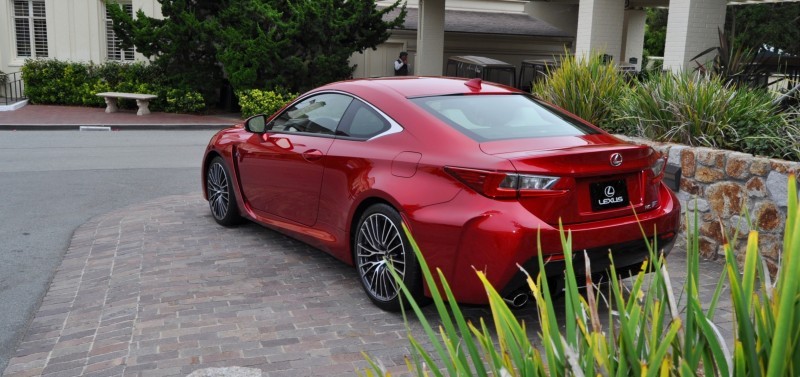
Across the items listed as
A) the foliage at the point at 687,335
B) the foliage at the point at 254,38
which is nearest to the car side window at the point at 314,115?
the foliage at the point at 687,335

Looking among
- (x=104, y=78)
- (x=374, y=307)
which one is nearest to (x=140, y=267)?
(x=374, y=307)

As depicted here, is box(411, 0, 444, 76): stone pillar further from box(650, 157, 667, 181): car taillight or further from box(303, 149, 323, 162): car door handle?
box(650, 157, 667, 181): car taillight

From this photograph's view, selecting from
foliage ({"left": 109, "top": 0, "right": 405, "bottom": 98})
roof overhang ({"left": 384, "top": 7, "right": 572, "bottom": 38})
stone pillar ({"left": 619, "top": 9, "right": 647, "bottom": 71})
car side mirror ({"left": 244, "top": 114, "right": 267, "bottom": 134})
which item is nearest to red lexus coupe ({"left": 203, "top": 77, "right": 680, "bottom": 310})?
car side mirror ({"left": 244, "top": 114, "right": 267, "bottom": 134})

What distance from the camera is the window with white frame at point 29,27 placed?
A: 2500cm

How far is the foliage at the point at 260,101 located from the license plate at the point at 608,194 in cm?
1649

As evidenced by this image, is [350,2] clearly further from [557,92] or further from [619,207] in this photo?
[619,207]

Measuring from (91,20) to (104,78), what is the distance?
2.86m

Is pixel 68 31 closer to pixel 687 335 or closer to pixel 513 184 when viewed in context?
pixel 513 184

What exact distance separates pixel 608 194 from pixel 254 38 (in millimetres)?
17998

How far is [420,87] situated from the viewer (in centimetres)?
547

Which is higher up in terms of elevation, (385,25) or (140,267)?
(385,25)

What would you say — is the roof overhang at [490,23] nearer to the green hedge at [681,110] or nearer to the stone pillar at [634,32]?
the stone pillar at [634,32]

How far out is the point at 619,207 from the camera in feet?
14.8

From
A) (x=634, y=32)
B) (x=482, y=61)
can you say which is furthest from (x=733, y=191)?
(x=634, y=32)
